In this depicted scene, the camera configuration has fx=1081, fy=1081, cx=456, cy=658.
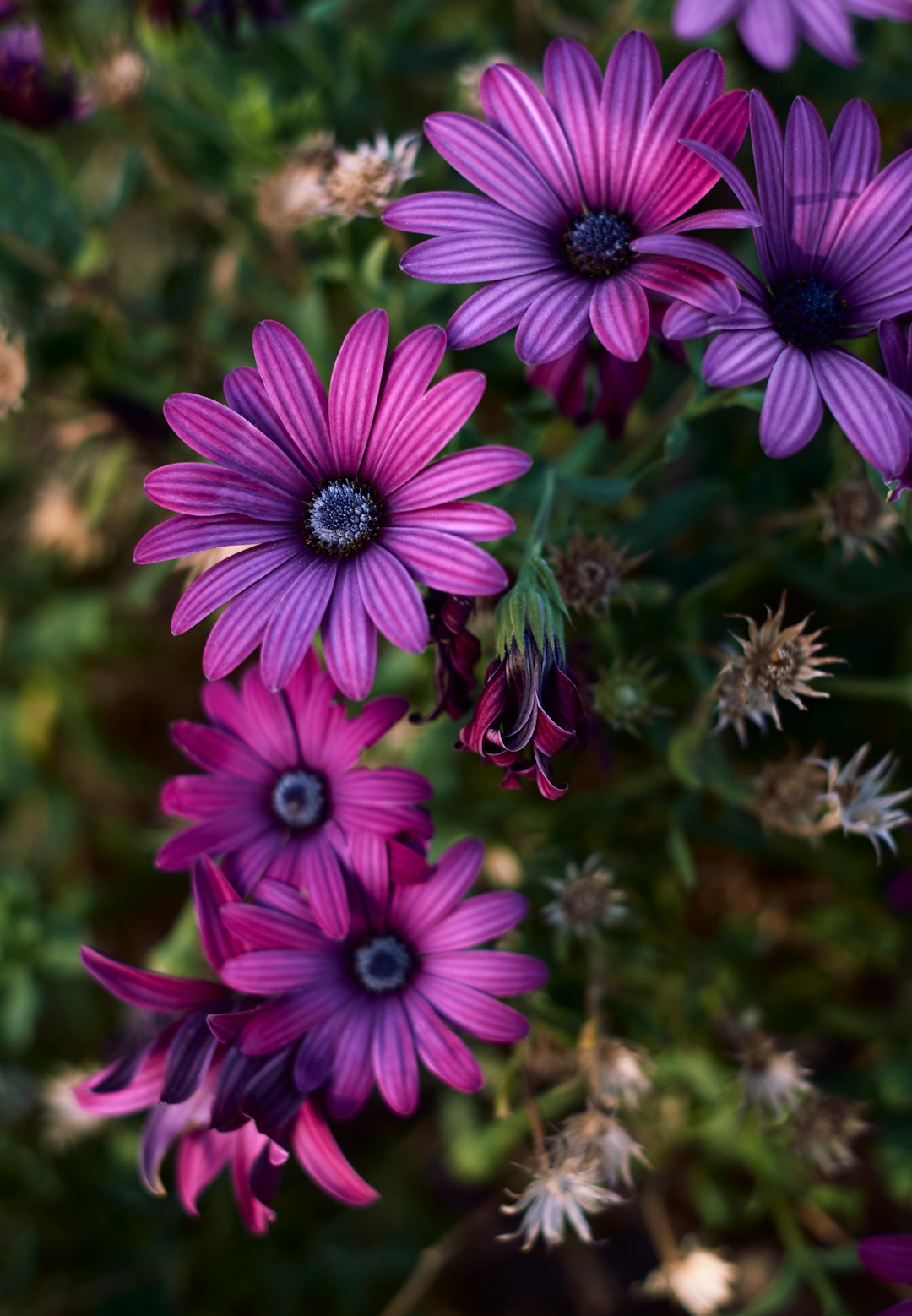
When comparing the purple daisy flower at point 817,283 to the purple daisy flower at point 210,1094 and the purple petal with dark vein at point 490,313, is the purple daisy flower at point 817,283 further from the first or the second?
the purple daisy flower at point 210,1094

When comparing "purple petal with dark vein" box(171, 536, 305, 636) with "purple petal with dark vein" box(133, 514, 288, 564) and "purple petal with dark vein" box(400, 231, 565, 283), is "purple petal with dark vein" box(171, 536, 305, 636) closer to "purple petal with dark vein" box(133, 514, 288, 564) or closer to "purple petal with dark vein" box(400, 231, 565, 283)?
"purple petal with dark vein" box(133, 514, 288, 564)

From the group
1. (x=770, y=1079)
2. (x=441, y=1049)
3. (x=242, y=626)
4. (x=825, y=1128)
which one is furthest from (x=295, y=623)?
(x=825, y=1128)

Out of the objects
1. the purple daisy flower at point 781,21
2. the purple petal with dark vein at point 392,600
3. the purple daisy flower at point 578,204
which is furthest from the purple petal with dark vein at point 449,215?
the purple daisy flower at point 781,21

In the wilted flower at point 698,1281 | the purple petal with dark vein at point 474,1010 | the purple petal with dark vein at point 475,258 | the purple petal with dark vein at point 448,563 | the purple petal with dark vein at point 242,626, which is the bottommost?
the wilted flower at point 698,1281

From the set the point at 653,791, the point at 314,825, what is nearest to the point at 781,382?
the point at 314,825

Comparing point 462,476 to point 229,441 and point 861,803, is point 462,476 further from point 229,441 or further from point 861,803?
point 861,803

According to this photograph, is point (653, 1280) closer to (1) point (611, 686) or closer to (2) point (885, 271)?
(1) point (611, 686)
